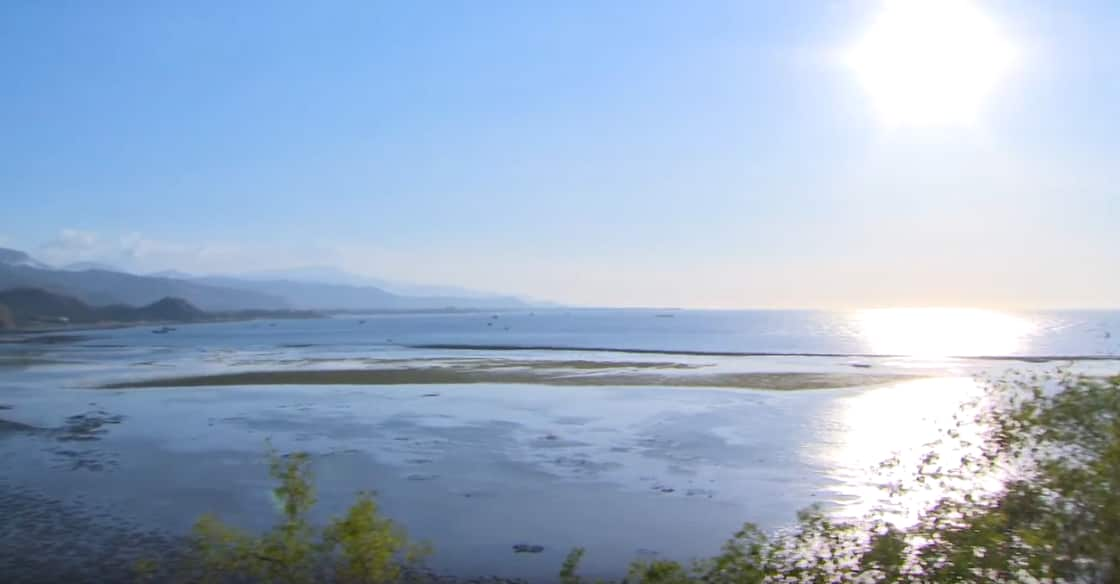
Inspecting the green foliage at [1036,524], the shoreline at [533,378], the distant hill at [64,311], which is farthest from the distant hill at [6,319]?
the green foliage at [1036,524]

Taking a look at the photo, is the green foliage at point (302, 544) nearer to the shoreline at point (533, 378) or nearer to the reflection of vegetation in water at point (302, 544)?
the reflection of vegetation in water at point (302, 544)

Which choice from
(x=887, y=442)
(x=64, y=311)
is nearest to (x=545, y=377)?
(x=887, y=442)

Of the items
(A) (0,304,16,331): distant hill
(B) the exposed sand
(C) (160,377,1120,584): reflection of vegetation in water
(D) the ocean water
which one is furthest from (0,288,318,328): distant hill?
(C) (160,377,1120,584): reflection of vegetation in water

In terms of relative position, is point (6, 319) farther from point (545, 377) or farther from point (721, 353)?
point (545, 377)

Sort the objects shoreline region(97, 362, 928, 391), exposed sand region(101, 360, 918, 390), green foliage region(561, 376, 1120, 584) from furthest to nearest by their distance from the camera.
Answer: exposed sand region(101, 360, 918, 390), shoreline region(97, 362, 928, 391), green foliage region(561, 376, 1120, 584)

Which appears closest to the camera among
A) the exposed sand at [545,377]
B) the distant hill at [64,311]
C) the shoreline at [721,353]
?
the exposed sand at [545,377]

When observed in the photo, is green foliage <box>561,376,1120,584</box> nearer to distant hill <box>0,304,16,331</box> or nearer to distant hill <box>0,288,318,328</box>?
distant hill <box>0,304,16,331</box>

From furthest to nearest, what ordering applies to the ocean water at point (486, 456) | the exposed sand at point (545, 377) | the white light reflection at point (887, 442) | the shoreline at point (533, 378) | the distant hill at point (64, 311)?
the distant hill at point (64, 311) < the exposed sand at point (545, 377) < the shoreline at point (533, 378) < the white light reflection at point (887, 442) < the ocean water at point (486, 456)

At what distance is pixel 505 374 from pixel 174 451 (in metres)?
24.5

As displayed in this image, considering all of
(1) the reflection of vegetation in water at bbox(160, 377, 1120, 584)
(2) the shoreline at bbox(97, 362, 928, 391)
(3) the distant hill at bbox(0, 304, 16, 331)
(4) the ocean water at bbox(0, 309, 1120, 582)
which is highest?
(3) the distant hill at bbox(0, 304, 16, 331)

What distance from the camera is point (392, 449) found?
23.5 m

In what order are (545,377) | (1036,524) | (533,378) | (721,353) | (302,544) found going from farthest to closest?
(721,353)
(545,377)
(533,378)
(302,544)
(1036,524)

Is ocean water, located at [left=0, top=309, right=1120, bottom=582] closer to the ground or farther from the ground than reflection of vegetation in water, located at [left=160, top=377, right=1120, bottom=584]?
closer to the ground

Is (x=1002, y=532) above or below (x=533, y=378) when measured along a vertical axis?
above
